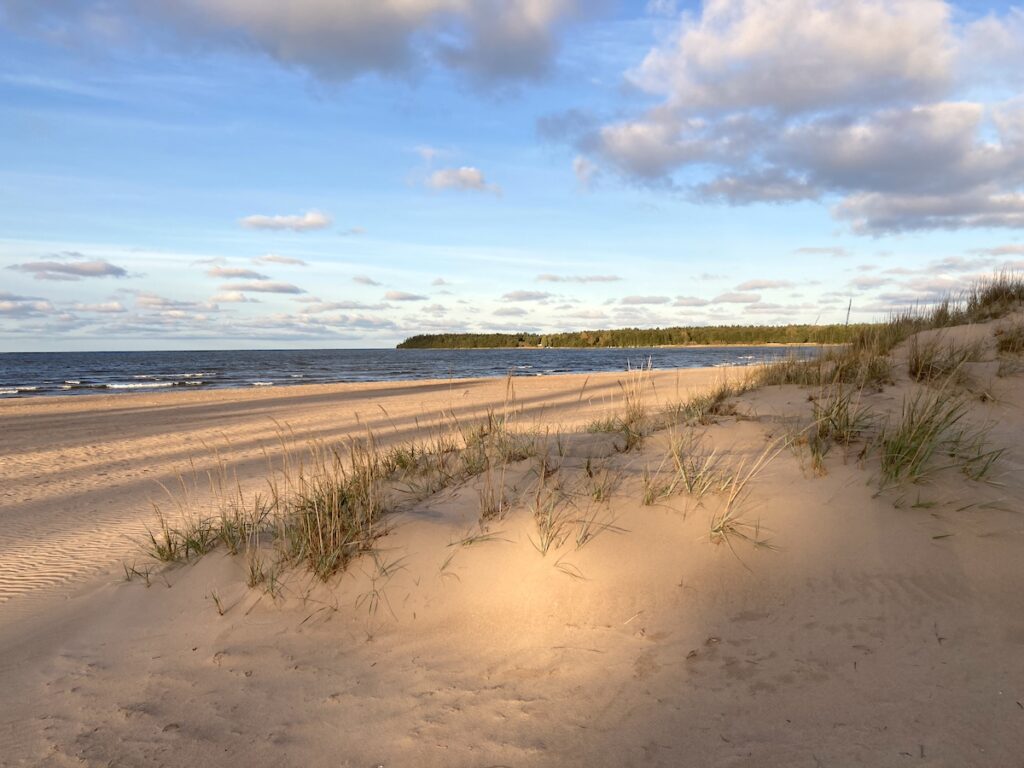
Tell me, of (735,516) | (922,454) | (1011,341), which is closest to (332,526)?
(735,516)

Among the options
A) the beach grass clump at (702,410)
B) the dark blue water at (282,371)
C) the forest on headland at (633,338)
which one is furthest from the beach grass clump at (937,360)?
the forest on headland at (633,338)

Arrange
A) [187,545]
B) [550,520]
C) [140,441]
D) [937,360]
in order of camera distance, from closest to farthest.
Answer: [550,520], [187,545], [937,360], [140,441]

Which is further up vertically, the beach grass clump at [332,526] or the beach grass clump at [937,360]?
the beach grass clump at [937,360]

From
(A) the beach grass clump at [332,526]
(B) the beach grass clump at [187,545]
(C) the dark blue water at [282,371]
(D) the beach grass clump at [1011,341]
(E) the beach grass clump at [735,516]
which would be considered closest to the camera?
(E) the beach grass clump at [735,516]

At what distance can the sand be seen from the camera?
93.0 inches

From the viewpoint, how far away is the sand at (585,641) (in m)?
2.36

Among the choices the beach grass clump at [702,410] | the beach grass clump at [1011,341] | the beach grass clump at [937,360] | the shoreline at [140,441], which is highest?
the beach grass clump at [1011,341]

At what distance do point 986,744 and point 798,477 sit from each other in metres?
1.91

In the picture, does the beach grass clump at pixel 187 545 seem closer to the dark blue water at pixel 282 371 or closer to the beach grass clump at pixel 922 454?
the dark blue water at pixel 282 371

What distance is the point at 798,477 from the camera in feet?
12.9

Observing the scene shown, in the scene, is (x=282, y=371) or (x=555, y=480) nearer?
(x=555, y=480)

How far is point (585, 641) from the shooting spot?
2938mm

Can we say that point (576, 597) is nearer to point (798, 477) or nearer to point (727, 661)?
point (727, 661)

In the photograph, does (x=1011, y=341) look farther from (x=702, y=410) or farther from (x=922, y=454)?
(x=922, y=454)
